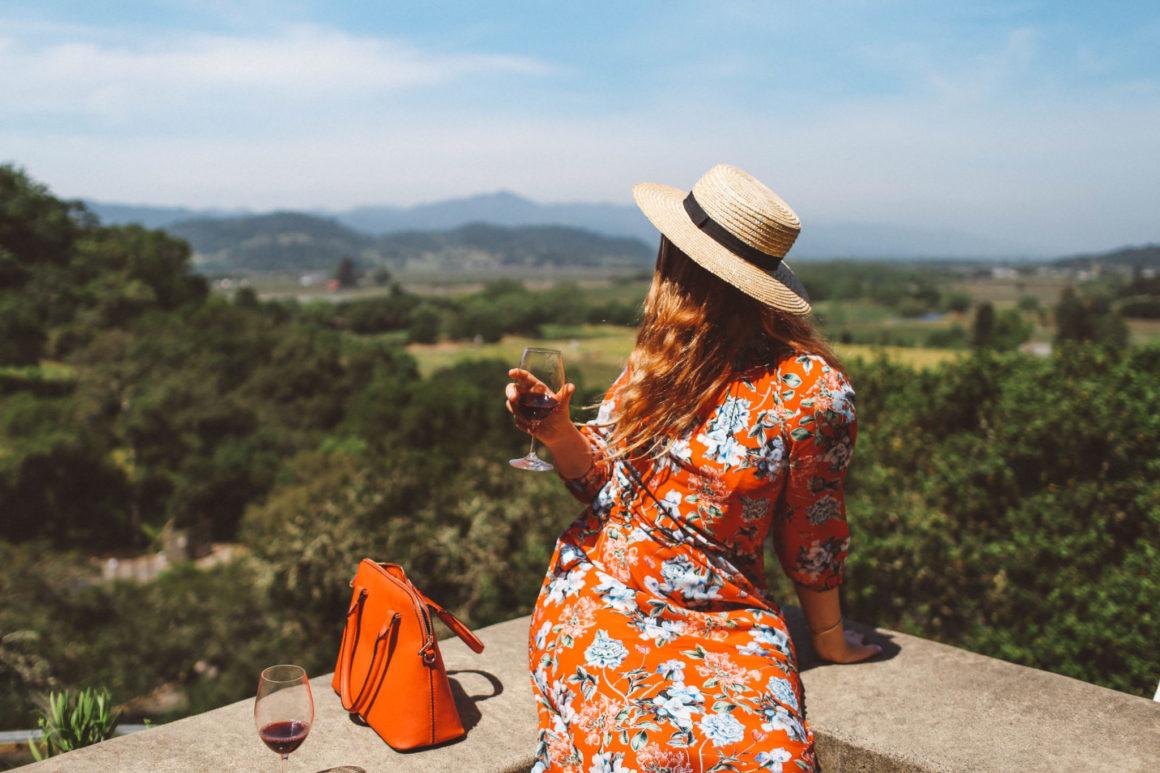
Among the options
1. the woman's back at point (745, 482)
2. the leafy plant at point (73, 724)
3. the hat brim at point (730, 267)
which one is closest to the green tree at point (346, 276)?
the leafy plant at point (73, 724)

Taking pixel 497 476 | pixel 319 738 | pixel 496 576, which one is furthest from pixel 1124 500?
pixel 497 476

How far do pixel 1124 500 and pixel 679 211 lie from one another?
17.6 ft

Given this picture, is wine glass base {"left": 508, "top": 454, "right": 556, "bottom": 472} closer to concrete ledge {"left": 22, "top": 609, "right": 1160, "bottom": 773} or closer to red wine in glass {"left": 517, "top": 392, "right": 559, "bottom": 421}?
red wine in glass {"left": 517, "top": 392, "right": 559, "bottom": 421}

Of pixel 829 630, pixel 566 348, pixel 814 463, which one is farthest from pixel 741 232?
pixel 566 348

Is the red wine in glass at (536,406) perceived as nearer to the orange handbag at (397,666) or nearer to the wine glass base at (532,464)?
the wine glass base at (532,464)

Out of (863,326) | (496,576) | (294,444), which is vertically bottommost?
(294,444)

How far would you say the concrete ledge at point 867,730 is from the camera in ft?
8.01

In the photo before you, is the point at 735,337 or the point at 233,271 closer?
the point at 735,337

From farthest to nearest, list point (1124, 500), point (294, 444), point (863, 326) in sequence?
1. point (294, 444)
2. point (863, 326)
3. point (1124, 500)

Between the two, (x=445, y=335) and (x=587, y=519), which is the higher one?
(x=587, y=519)

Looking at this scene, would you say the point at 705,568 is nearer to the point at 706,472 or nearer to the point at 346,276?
the point at 706,472

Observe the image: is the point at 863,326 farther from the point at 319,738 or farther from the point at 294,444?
the point at 319,738

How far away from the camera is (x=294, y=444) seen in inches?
1921

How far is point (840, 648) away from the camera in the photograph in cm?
300
